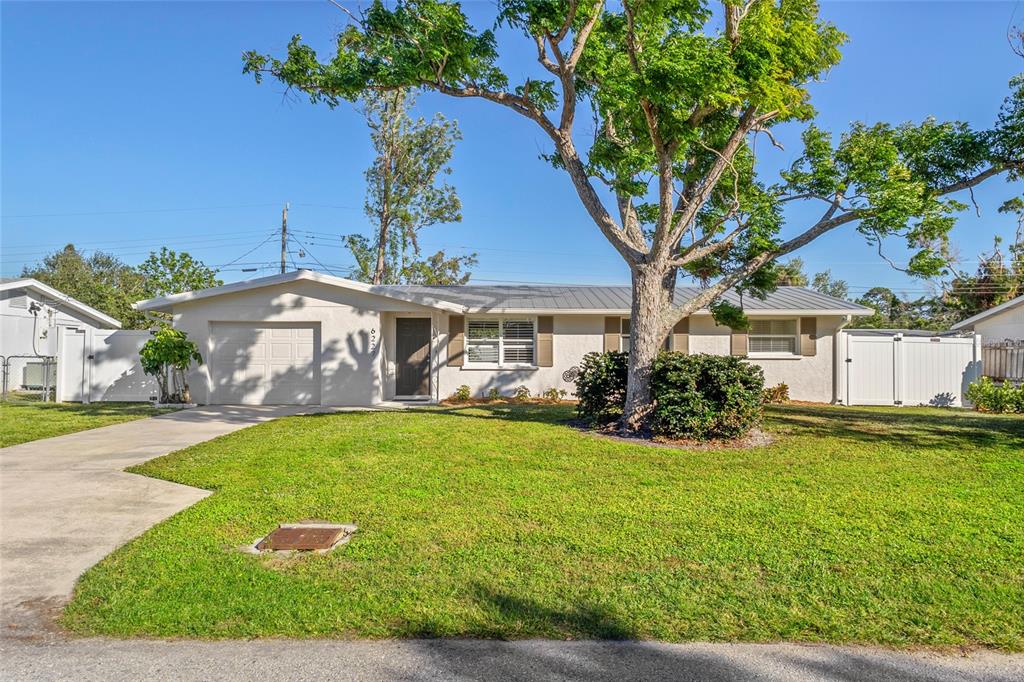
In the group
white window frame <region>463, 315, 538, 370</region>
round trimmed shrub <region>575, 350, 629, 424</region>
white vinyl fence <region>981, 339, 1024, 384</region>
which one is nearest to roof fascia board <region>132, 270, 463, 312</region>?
white window frame <region>463, 315, 538, 370</region>

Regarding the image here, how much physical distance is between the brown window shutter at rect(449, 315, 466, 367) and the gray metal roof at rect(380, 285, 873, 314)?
0.48 metres

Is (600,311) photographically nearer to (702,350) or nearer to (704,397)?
(702,350)

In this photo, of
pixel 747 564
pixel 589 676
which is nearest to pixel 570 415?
pixel 747 564

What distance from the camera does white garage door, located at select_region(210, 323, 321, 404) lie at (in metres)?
14.1

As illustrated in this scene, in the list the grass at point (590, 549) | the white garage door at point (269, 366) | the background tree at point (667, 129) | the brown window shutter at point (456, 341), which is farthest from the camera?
the brown window shutter at point (456, 341)

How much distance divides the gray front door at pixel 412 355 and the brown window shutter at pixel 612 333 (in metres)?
4.61

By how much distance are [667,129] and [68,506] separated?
8.26m

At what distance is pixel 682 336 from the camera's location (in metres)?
15.2

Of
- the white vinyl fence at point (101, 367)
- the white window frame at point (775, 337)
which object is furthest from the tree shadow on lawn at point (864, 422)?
the white vinyl fence at point (101, 367)

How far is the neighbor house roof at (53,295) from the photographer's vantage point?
1823cm

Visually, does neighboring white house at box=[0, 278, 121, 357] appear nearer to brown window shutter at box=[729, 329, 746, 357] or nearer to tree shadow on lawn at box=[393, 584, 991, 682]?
brown window shutter at box=[729, 329, 746, 357]

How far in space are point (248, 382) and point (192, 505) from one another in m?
9.31

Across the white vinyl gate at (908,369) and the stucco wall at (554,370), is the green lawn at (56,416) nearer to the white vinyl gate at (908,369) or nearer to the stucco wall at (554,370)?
the stucco wall at (554,370)

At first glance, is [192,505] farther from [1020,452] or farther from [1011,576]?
[1020,452]
